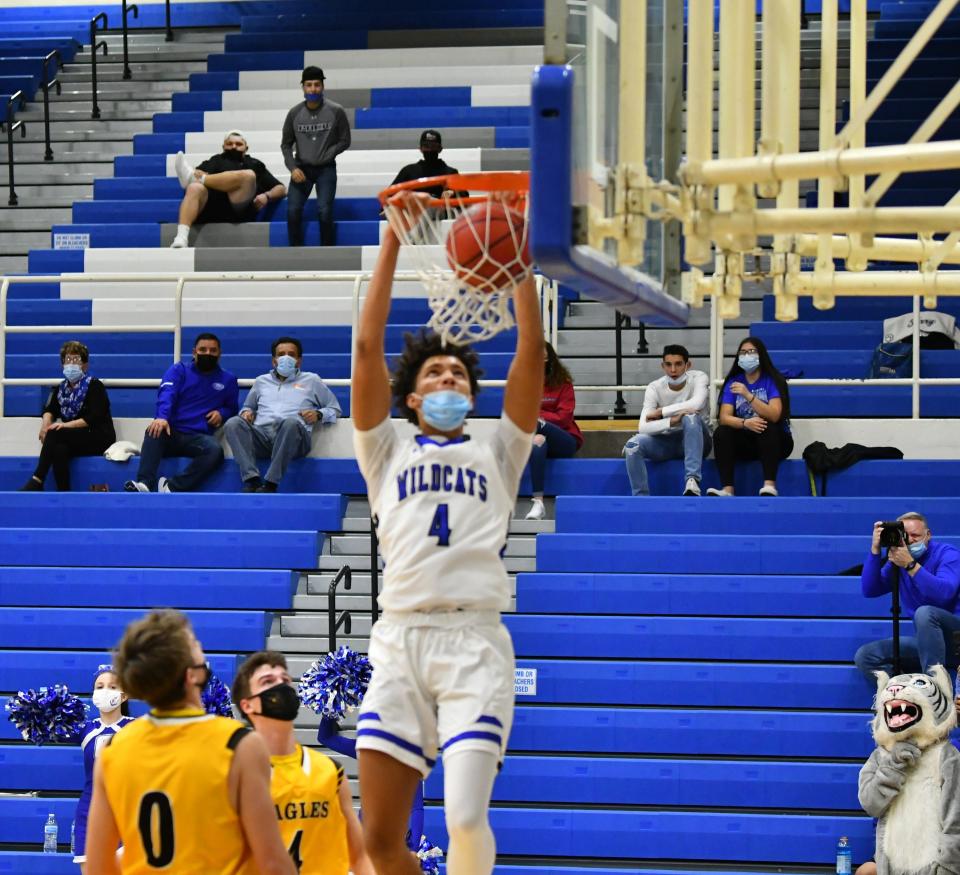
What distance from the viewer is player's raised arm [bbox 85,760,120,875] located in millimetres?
4535

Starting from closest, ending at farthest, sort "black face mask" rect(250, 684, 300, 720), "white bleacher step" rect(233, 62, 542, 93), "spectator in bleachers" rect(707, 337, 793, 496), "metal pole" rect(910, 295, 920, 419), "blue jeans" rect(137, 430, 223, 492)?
1. "black face mask" rect(250, 684, 300, 720)
2. "spectator in bleachers" rect(707, 337, 793, 496)
3. "metal pole" rect(910, 295, 920, 419)
4. "blue jeans" rect(137, 430, 223, 492)
5. "white bleacher step" rect(233, 62, 542, 93)

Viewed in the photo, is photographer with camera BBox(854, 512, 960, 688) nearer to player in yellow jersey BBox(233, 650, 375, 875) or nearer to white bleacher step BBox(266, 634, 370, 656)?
white bleacher step BBox(266, 634, 370, 656)

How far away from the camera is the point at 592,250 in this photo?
5.24 metres

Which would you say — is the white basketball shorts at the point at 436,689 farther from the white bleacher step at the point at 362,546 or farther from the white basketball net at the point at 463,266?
the white bleacher step at the point at 362,546

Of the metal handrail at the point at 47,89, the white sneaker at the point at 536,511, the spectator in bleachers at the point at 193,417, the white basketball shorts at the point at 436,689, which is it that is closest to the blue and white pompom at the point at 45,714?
the spectator in bleachers at the point at 193,417

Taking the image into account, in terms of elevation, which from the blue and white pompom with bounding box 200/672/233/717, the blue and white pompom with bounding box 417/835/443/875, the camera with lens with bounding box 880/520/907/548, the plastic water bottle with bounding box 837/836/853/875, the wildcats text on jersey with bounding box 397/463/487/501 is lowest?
the plastic water bottle with bounding box 837/836/853/875

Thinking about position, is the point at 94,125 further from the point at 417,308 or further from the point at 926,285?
the point at 926,285

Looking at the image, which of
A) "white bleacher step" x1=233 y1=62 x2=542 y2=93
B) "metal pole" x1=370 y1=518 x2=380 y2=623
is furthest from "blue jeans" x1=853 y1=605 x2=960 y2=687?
"white bleacher step" x1=233 y1=62 x2=542 y2=93

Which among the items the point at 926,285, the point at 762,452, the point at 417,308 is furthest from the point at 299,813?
the point at 417,308

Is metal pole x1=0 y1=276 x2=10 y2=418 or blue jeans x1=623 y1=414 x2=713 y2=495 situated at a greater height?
metal pole x1=0 y1=276 x2=10 y2=418

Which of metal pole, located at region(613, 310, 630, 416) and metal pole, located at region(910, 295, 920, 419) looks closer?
metal pole, located at region(910, 295, 920, 419)

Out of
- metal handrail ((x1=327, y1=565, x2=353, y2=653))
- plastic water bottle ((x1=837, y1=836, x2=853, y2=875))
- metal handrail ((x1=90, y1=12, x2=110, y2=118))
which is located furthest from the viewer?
metal handrail ((x1=90, y1=12, x2=110, y2=118))

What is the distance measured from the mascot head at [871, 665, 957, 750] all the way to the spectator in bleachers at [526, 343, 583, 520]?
2.94m

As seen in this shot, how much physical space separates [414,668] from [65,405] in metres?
7.33
